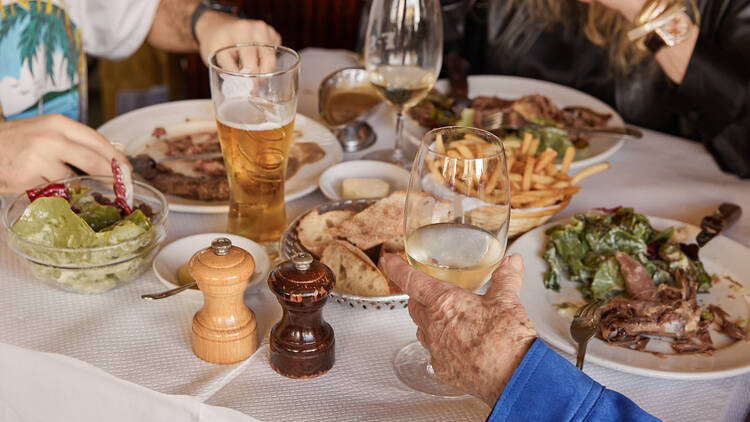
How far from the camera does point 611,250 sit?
51.9 inches

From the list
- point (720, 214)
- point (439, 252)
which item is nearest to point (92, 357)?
point (439, 252)

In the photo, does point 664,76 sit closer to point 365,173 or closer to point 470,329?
point 365,173

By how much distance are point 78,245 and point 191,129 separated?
2.35 feet

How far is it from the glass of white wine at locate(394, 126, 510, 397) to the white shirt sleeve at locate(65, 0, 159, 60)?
4.73 ft

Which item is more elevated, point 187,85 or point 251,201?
point 251,201

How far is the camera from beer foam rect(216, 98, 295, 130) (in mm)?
1232

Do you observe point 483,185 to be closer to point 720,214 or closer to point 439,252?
point 439,252

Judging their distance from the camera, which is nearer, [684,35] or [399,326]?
[399,326]

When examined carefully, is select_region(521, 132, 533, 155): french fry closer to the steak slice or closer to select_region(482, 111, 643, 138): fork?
select_region(482, 111, 643, 138): fork

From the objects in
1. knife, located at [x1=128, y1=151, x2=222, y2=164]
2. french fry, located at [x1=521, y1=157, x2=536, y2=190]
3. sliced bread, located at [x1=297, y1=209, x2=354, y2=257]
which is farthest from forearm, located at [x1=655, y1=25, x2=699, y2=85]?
knife, located at [x1=128, y1=151, x2=222, y2=164]

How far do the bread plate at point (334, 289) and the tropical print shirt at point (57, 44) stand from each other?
3.21ft

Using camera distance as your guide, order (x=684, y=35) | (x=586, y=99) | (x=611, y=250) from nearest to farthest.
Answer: (x=611, y=250) → (x=684, y=35) → (x=586, y=99)

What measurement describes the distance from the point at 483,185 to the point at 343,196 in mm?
585

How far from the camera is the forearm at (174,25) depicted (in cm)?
207
